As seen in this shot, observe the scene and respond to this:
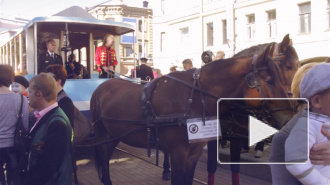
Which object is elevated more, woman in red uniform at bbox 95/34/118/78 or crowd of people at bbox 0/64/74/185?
woman in red uniform at bbox 95/34/118/78

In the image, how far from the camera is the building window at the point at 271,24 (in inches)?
898

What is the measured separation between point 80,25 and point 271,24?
18.2 m

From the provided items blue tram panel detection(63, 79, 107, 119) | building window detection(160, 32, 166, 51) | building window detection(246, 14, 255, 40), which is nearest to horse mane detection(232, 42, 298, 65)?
blue tram panel detection(63, 79, 107, 119)

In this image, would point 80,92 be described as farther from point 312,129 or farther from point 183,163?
point 312,129

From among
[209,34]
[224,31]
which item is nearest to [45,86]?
[224,31]

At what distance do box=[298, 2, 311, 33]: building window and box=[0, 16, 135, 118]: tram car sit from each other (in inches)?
630

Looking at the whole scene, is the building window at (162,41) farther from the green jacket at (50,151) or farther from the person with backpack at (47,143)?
the green jacket at (50,151)

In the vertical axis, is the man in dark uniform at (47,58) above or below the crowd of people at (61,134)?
above

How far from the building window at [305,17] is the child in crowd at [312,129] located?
2117 centimetres

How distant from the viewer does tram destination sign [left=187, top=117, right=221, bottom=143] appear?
3.32 m

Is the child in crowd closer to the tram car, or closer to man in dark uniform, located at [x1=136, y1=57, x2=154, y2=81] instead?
the tram car

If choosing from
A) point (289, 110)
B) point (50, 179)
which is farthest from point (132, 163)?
point (289, 110)

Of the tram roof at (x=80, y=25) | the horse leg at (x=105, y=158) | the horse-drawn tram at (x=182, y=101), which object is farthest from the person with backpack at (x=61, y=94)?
the tram roof at (x=80, y=25)

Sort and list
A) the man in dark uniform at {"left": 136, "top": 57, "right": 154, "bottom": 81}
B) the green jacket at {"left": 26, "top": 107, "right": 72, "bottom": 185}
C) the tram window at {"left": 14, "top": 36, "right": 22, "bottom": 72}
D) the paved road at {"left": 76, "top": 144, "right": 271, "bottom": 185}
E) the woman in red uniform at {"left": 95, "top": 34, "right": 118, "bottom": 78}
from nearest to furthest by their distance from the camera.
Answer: the green jacket at {"left": 26, "top": 107, "right": 72, "bottom": 185} < the paved road at {"left": 76, "top": 144, "right": 271, "bottom": 185} < the woman in red uniform at {"left": 95, "top": 34, "right": 118, "bottom": 78} < the tram window at {"left": 14, "top": 36, "right": 22, "bottom": 72} < the man in dark uniform at {"left": 136, "top": 57, "right": 154, "bottom": 81}
